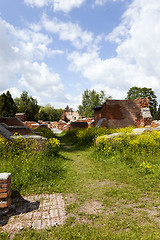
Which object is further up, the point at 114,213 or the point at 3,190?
the point at 3,190

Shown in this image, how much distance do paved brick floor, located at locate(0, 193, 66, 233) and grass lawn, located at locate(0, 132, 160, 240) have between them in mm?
125

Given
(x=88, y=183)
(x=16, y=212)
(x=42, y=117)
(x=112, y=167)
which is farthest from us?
(x=42, y=117)

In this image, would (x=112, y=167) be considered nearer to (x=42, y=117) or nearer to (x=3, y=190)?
(x=3, y=190)

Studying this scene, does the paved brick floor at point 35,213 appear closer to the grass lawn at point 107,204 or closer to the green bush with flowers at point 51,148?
the grass lawn at point 107,204

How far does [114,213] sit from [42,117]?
4630 centimetres

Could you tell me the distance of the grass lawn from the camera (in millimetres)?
1959

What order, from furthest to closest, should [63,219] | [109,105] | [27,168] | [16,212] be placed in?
[109,105], [27,168], [16,212], [63,219]

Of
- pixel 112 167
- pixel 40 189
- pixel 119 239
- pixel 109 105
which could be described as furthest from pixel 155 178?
pixel 109 105

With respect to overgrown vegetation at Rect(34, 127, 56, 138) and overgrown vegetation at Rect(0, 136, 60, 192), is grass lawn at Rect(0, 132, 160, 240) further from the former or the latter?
overgrown vegetation at Rect(34, 127, 56, 138)

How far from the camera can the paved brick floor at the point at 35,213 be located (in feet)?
7.09

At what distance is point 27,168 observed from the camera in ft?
12.7

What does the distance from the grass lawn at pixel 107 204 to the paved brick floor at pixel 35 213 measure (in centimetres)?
12

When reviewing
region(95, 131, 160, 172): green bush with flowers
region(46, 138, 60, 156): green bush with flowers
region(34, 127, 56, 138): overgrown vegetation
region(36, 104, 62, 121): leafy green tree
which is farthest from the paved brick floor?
region(36, 104, 62, 121): leafy green tree

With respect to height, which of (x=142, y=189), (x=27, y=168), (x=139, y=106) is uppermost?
(x=139, y=106)
